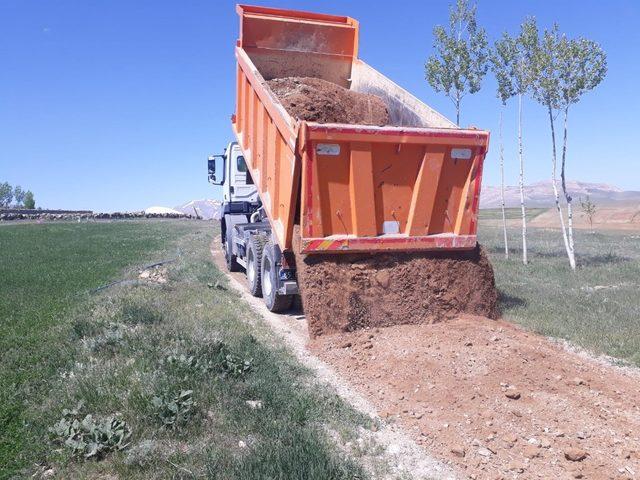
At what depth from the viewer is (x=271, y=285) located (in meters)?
8.53

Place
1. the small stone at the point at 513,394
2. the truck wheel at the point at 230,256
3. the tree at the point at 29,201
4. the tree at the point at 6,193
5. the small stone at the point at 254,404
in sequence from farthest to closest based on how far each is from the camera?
1. the tree at the point at 6,193
2. the tree at the point at 29,201
3. the truck wheel at the point at 230,256
4. the small stone at the point at 513,394
5. the small stone at the point at 254,404

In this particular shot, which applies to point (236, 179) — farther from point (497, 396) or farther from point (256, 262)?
point (497, 396)

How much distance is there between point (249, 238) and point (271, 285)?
1.86m

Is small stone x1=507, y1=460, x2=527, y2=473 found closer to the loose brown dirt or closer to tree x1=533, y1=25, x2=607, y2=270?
the loose brown dirt

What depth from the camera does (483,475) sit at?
12.1ft

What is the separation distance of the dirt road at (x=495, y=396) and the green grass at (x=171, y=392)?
1.96ft

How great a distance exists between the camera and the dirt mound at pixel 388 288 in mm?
6633

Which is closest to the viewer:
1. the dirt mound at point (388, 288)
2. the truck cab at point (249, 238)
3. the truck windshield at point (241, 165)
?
the dirt mound at point (388, 288)

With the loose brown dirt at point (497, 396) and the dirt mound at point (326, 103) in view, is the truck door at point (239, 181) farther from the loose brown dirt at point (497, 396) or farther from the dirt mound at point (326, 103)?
the loose brown dirt at point (497, 396)

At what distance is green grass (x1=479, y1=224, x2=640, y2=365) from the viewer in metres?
6.90

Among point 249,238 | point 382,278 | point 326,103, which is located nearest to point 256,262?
point 249,238

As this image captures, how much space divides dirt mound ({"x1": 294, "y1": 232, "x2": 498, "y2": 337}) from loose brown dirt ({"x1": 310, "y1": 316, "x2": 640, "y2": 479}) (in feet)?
0.68

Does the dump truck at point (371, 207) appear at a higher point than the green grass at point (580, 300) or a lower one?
higher

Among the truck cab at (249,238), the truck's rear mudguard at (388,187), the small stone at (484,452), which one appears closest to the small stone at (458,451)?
the small stone at (484,452)
